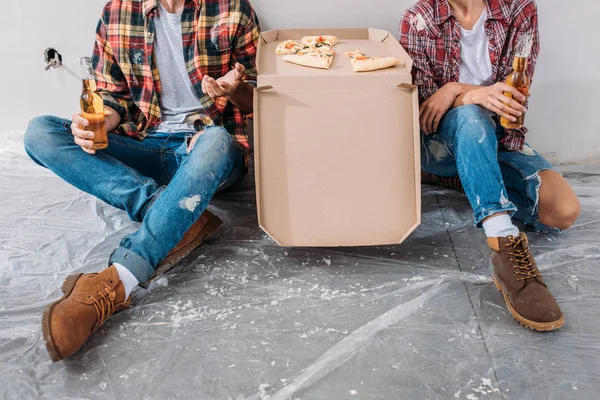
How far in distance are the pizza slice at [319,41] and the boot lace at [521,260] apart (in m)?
0.72

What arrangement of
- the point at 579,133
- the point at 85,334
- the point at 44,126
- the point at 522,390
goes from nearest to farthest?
the point at 522,390
the point at 85,334
the point at 44,126
the point at 579,133

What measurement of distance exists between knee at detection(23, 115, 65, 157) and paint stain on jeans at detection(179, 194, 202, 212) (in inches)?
16.7

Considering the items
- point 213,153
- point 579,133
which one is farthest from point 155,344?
point 579,133

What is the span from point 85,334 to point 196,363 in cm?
24

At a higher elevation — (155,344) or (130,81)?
(130,81)

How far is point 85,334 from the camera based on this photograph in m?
1.23

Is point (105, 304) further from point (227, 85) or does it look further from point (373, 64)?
point (373, 64)

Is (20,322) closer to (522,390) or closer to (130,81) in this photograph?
(130,81)

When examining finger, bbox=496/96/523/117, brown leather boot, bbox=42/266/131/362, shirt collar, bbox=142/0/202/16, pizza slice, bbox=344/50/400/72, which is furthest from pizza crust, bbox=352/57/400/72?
brown leather boot, bbox=42/266/131/362

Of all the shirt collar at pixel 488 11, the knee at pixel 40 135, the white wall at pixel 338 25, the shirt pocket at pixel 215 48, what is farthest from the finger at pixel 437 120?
the knee at pixel 40 135

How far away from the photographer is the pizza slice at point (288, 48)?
1.61m

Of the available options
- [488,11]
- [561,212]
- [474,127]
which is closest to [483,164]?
[474,127]

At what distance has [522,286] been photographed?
4.36ft

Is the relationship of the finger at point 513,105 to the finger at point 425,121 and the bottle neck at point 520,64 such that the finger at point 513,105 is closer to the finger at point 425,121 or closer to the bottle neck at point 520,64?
the bottle neck at point 520,64
